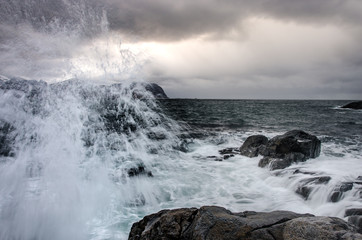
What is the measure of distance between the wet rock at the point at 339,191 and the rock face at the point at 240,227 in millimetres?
3852

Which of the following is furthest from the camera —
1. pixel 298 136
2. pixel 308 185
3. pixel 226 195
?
pixel 298 136

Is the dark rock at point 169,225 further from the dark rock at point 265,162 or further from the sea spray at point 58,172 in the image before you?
the dark rock at point 265,162

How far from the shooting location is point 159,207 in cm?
743

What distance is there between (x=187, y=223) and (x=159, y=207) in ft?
12.0

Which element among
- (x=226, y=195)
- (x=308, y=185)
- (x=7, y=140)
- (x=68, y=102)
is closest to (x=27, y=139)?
(x=7, y=140)

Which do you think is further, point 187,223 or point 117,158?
point 117,158

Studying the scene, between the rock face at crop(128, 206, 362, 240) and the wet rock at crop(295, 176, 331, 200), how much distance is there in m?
4.22

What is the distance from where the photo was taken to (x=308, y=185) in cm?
796

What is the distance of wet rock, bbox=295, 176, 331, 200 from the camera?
25.3ft

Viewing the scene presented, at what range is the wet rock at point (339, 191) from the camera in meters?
6.94

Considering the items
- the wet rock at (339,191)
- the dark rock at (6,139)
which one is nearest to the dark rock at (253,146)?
the wet rock at (339,191)

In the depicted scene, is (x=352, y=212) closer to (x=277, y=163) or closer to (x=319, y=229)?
(x=319, y=229)

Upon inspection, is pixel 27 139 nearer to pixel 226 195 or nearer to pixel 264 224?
pixel 226 195

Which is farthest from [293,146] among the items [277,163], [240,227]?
[240,227]
